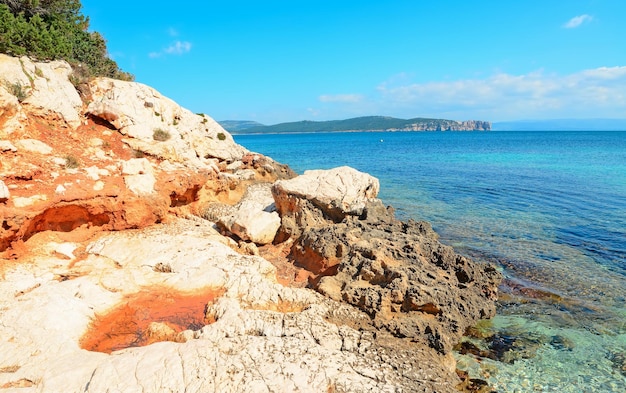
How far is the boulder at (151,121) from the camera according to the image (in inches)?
637

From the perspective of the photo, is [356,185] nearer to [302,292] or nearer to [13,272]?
Answer: [302,292]

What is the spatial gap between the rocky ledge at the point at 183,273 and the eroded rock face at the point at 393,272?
0.14ft

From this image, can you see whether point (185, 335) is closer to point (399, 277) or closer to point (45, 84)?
point (399, 277)

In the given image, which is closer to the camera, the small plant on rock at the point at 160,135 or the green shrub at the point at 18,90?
the green shrub at the point at 18,90

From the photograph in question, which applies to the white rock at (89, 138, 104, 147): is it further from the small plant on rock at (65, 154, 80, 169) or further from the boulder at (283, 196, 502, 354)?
the boulder at (283, 196, 502, 354)

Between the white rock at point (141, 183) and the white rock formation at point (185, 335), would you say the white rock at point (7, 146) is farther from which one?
the white rock formation at point (185, 335)

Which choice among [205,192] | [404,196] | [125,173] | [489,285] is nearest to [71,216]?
[125,173]

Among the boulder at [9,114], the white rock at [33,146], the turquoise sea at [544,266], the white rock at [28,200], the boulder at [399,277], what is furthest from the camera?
the white rock at [33,146]

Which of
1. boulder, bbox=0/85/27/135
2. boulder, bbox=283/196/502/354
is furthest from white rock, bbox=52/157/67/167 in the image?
boulder, bbox=283/196/502/354

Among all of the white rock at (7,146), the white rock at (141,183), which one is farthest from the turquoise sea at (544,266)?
the white rock at (7,146)

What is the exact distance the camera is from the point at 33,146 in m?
12.5

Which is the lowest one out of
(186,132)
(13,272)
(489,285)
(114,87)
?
(489,285)

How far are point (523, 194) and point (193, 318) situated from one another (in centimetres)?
2492

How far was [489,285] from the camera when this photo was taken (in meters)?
11.0
